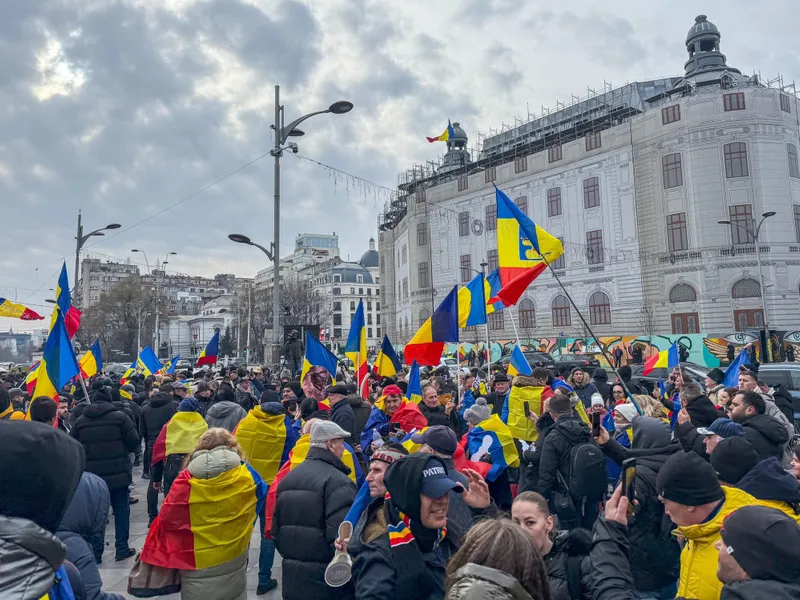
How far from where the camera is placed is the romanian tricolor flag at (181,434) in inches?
229

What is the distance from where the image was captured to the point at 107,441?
646 centimetres

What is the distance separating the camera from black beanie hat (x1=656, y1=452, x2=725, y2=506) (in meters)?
2.58

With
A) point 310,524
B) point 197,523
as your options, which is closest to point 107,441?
point 197,523

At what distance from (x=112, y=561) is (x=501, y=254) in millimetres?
6707

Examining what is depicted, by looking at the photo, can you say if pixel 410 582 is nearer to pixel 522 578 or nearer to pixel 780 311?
pixel 522 578

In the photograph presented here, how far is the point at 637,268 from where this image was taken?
36.7m

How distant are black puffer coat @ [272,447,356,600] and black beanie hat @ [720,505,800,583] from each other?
222 cm

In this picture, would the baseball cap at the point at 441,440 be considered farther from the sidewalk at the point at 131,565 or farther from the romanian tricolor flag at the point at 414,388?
the romanian tricolor flag at the point at 414,388

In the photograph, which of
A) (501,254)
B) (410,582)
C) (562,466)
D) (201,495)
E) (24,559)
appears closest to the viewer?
(24,559)

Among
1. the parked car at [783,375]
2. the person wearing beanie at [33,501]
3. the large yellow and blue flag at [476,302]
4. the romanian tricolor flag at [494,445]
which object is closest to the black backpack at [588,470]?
the romanian tricolor flag at [494,445]

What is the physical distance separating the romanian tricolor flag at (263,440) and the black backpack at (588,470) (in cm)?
304

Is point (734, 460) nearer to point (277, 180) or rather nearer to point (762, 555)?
point (762, 555)

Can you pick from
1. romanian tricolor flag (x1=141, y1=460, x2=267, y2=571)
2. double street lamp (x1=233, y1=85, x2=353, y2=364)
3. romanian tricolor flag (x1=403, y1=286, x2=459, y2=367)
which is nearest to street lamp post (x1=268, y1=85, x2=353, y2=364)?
double street lamp (x1=233, y1=85, x2=353, y2=364)

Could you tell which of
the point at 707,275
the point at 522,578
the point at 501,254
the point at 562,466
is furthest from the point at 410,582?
the point at 707,275
